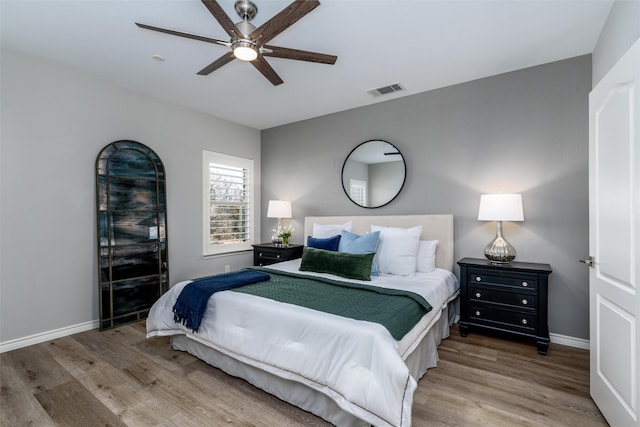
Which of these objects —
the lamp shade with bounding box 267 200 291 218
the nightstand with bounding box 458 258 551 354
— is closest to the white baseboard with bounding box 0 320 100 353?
the lamp shade with bounding box 267 200 291 218

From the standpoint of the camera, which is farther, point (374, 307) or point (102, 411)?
point (374, 307)

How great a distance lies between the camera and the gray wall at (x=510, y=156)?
2.96m

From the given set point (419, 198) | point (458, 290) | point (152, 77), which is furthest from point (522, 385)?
point (152, 77)

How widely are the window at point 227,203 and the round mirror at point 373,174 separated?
1.79 m

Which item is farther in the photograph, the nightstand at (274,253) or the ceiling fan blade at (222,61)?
the nightstand at (274,253)

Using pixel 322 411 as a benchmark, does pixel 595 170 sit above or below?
above

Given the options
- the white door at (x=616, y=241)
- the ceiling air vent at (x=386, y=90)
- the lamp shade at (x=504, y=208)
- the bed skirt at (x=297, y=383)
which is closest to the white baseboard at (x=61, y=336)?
the white door at (x=616, y=241)

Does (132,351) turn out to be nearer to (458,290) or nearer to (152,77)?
(152,77)

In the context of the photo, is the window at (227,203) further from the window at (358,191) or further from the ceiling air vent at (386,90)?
the ceiling air vent at (386,90)

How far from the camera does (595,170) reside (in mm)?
2014

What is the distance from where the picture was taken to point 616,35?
2221 mm

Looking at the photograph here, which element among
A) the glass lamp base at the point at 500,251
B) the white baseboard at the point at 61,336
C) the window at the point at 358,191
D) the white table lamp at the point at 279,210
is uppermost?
the window at the point at 358,191

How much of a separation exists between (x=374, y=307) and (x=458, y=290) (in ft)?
5.88

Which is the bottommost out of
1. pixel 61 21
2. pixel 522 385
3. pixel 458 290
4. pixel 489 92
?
pixel 522 385
